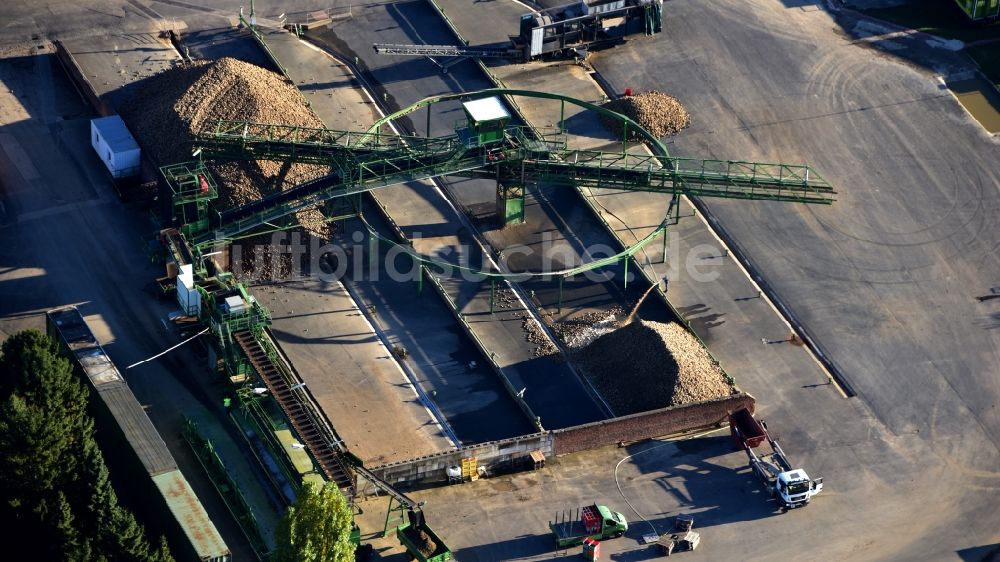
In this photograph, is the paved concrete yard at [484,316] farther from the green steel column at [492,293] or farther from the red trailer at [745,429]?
the red trailer at [745,429]

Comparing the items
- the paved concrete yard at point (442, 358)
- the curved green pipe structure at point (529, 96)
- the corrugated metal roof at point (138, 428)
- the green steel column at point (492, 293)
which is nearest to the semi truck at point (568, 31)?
the curved green pipe structure at point (529, 96)

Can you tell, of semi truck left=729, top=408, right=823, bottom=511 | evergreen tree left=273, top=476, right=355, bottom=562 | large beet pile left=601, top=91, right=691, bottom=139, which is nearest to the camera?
evergreen tree left=273, top=476, right=355, bottom=562

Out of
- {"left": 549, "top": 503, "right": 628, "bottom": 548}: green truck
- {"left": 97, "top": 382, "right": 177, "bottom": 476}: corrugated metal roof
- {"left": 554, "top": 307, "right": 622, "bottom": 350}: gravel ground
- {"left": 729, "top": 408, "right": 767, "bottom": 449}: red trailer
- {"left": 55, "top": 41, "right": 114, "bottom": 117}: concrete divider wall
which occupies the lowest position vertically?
{"left": 549, "top": 503, "right": 628, "bottom": 548}: green truck

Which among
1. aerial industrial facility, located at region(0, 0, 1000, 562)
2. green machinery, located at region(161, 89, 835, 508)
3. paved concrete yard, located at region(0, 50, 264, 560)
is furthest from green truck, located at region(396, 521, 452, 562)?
green machinery, located at region(161, 89, 835, 508)

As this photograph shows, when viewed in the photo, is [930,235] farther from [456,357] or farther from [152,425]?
[152,425]

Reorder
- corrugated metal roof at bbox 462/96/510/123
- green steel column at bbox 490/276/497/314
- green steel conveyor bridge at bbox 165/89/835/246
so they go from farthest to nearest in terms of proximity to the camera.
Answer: corrugated metal roof at bbox 462/96/510/123 < green steel conveyor bridge at bbox 165/89/835/246 < green steel column at bbox 490/276/497/314

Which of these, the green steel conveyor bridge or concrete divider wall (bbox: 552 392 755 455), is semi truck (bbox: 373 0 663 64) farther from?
concrete divider wall (bbox: 552 392 755 455)

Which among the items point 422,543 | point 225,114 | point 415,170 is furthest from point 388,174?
point 422,543
